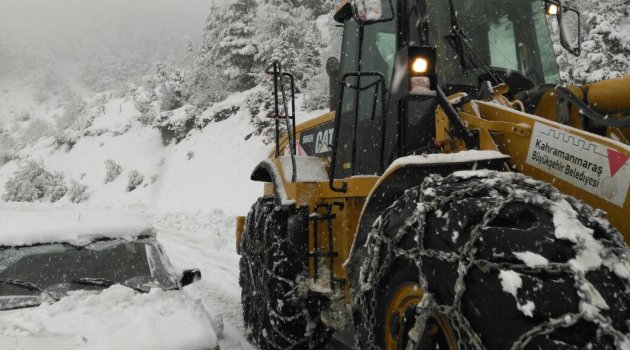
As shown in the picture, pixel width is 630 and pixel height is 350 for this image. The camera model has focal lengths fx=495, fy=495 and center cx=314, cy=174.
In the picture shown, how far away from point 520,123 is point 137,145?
93.5 feet

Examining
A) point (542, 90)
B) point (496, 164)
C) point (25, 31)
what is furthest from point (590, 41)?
point (25, 31)

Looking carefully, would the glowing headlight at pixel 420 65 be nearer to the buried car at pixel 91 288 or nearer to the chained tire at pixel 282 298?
the chained tire at pixel 282 298

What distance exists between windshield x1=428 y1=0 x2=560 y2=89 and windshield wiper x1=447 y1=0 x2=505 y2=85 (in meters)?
0.01

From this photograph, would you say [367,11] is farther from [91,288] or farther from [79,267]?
[79,267]

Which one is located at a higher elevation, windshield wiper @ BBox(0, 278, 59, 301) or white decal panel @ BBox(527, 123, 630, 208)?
white decal panel @ BBox(527, 123, 630, 208)

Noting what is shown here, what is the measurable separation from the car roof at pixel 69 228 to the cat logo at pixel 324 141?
1.79 m

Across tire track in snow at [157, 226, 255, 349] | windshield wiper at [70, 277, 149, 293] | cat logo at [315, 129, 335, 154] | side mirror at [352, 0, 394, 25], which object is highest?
side mirror at [352, 0, 394, 25]

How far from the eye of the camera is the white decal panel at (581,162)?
213 centimetres

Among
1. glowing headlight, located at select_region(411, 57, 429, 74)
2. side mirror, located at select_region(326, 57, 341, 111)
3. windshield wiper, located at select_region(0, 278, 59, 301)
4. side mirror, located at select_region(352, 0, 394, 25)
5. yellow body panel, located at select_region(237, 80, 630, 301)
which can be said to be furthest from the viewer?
side mirror, located at select_region(326, 57, 341, 111)

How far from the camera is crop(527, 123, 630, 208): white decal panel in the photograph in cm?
213

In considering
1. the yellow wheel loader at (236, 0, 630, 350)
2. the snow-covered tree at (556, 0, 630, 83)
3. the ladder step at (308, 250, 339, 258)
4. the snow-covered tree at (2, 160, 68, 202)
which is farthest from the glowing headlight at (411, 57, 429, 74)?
the snow-covered tree at (2, 160, 68, 202)

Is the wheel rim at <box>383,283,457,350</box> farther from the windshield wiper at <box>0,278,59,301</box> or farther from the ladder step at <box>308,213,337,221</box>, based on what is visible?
the windshield wiper at <box>0,278,59,301</box>

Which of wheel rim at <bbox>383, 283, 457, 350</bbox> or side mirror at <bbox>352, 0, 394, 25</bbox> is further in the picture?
side mirror at <bbox>352, 0, 394, 25</bbox>

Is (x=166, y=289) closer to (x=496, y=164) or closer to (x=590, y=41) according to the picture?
(x=496, y=164)
